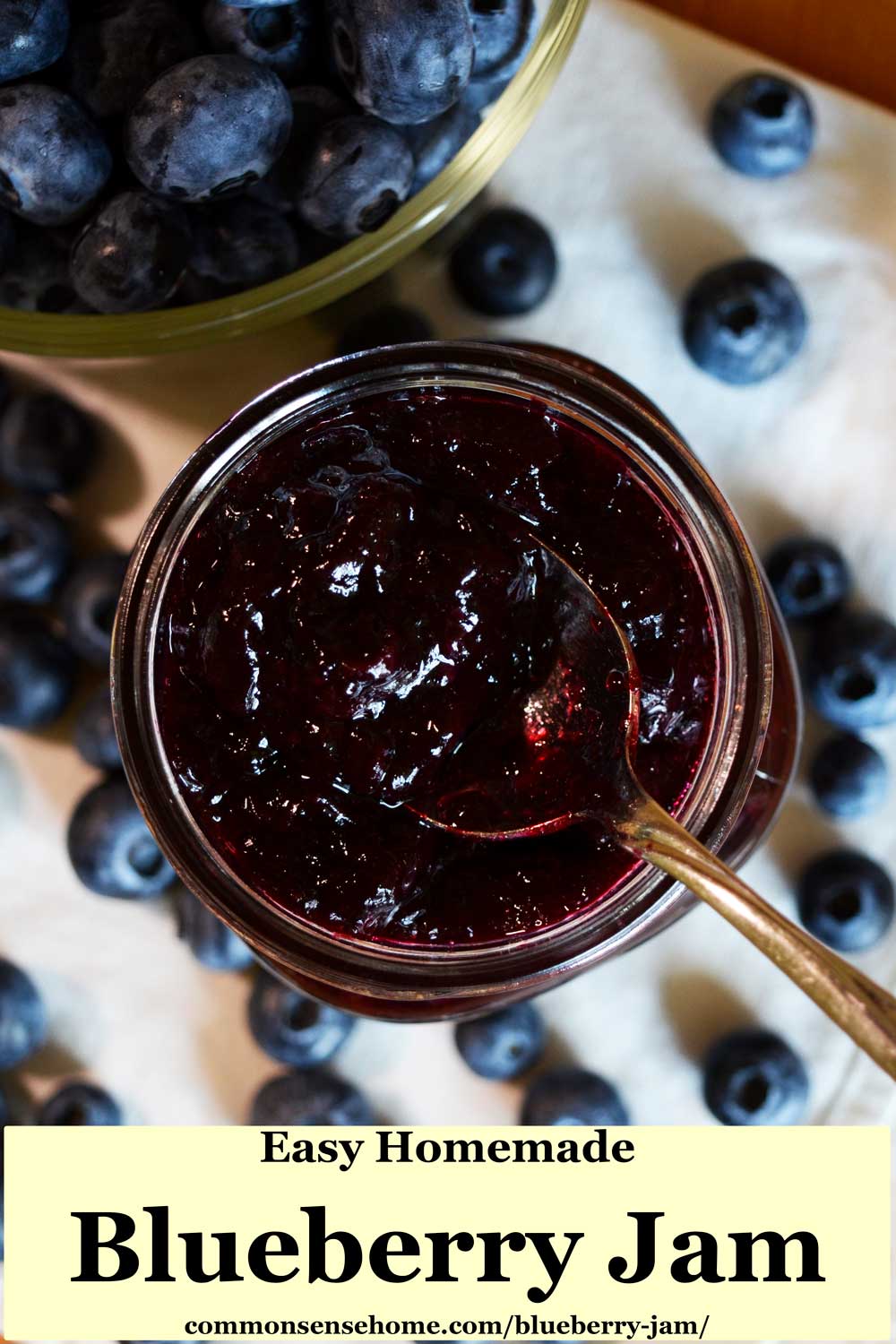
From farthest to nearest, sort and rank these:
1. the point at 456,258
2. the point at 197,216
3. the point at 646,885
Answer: the point at 456,258, the point at 197,216, the point at 646,885

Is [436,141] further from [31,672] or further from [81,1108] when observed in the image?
[81,1108]

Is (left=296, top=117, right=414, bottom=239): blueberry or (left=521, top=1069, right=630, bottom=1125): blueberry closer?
(left=296, top=117, right=414, bottom=239): blueberry

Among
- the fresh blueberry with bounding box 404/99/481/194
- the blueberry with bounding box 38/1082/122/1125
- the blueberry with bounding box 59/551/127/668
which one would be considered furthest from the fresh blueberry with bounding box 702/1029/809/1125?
the fresh blueberry with bounding box 404/99/481/194

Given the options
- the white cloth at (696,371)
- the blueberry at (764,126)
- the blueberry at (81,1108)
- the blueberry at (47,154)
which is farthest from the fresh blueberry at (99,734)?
the blueberry at (764,126)

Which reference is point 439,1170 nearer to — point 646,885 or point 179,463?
point 646,885

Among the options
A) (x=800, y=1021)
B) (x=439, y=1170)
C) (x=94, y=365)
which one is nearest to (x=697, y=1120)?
(x=800, y=1021)

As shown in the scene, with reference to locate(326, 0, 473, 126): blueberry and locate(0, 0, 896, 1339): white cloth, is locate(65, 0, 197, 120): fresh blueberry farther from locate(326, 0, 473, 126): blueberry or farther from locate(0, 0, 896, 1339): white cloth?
locate(0, 0, 896, 1339): white cloth

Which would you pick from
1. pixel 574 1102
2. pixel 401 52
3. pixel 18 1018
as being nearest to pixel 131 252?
pixel 401 52
